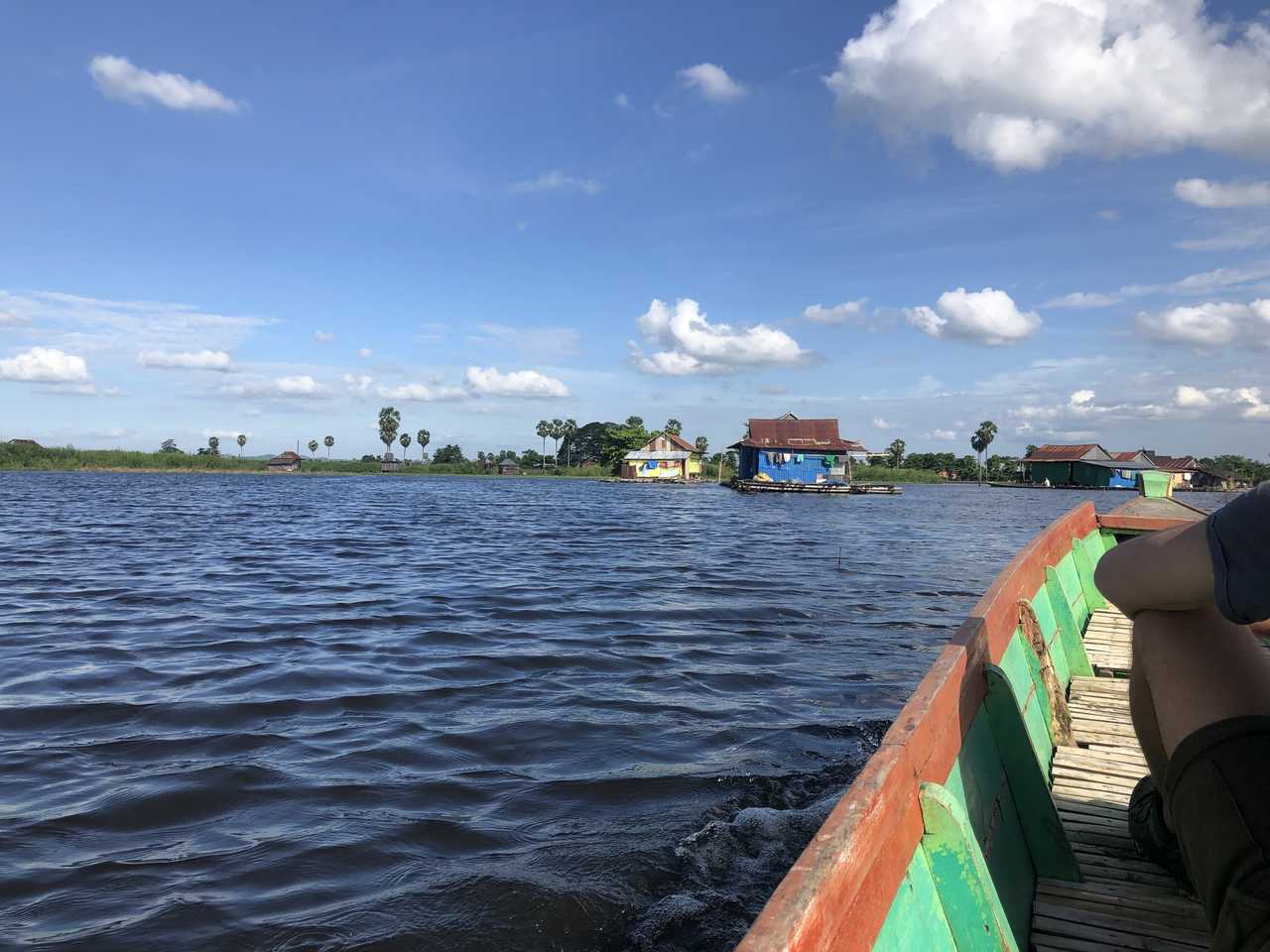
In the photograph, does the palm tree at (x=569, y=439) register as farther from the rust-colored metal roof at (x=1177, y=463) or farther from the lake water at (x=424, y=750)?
the lake water at (x=424, y=750)

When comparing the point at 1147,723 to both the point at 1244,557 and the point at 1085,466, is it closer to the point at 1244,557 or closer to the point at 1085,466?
the point at 1244,557

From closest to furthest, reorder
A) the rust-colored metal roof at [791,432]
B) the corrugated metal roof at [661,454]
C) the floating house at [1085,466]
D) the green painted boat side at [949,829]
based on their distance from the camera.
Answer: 1. the green painted boat side at [949,829]
2. the rust-colored metal roof at [791,432]
3. the floating house at [1085,466]
4. the corrugated metal roof at [661,454]

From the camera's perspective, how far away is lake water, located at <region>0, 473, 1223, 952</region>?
11.2 feet

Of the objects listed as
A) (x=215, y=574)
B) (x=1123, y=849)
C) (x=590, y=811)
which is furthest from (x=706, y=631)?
(x=215, y=574)

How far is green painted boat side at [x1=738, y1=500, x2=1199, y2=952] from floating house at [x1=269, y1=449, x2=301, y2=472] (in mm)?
121953

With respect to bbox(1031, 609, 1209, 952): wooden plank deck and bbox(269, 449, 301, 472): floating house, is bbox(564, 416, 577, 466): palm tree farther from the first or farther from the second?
bbox(1031, 609, 1209, 952): wooden plank deck

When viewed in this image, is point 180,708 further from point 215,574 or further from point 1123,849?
point 215,574

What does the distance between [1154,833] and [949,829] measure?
1.35 meters

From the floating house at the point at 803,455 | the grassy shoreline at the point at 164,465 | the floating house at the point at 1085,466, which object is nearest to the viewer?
the floating house at the point at 803,455

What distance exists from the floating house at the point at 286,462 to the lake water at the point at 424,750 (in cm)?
11005

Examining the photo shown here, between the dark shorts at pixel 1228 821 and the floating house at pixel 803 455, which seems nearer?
the dark shorts at pixel 1228 821

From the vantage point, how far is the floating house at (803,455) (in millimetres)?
55281

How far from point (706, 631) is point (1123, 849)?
622cm

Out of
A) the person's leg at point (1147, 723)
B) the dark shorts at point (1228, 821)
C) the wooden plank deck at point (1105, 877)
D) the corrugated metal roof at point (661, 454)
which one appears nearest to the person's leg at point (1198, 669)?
the dark shorts at point (1228, 821)
